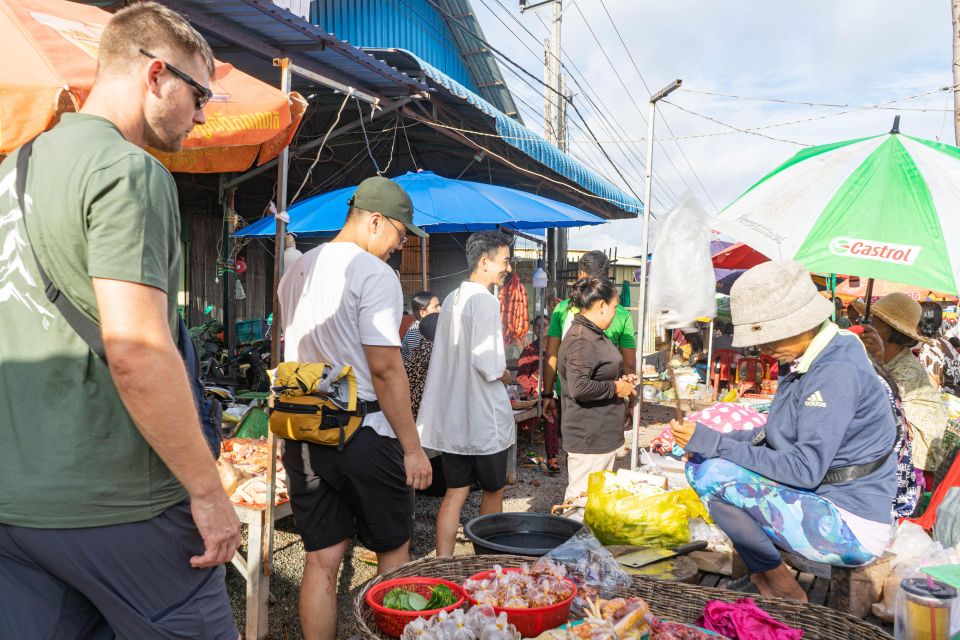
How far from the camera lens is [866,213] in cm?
417

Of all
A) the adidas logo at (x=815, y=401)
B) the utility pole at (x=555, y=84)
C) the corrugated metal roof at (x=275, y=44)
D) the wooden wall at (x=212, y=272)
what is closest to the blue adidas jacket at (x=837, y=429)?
the adidas logo at (x=815, y=401)

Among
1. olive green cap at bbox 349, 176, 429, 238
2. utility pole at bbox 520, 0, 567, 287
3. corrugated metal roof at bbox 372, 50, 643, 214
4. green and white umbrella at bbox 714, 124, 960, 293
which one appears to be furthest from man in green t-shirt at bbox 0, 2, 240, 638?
utility pole at bbox 520, 0, 567, 287

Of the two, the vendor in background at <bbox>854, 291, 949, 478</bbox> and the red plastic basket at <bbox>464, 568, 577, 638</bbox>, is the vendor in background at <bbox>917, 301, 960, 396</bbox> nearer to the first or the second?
the vendor in background at <bbox>854, 291, 949, 478</bbox>

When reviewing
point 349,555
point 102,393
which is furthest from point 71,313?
point 349,555

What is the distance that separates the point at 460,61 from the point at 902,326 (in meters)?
11.2

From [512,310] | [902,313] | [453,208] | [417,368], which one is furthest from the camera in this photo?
[512,310]

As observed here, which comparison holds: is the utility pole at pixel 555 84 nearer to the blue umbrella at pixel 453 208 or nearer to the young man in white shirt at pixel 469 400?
the blue umbrella at pixel 453 208

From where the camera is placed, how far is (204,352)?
324 inches

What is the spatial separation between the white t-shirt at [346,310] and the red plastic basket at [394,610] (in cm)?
59

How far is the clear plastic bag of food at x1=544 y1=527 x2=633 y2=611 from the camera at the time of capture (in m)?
2.75

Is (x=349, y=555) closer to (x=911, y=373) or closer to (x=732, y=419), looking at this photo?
(x=732, y=419)

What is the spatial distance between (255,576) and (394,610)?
1282 mm

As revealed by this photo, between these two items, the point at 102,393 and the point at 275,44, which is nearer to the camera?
the point at 102,393

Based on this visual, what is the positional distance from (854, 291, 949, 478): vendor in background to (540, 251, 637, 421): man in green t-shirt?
1709mm
